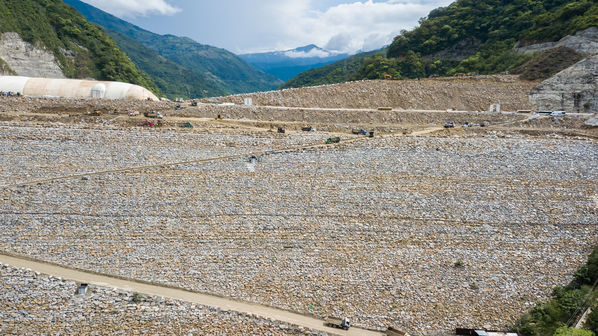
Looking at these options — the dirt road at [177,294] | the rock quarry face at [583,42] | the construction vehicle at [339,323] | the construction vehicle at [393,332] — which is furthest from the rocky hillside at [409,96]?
the construction vehicle at [393,332]

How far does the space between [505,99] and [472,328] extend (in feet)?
91.7

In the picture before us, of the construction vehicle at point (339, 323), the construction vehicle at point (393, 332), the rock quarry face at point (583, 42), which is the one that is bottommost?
the construction vehicle at point (393, 332)

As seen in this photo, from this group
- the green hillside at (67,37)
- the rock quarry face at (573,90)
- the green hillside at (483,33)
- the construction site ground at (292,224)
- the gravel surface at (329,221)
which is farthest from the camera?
the green hillside at (67,37)

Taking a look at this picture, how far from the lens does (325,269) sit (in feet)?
49.4

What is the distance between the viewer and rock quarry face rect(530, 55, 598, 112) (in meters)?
31.8

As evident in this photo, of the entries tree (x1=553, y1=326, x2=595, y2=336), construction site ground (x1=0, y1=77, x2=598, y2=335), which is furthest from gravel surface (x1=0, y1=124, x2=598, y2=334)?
tree (x1=553, y1=326, x2=595, y2=336)

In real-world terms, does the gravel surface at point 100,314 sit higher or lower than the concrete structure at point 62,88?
lower

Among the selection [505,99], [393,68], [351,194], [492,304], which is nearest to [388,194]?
[351,194]

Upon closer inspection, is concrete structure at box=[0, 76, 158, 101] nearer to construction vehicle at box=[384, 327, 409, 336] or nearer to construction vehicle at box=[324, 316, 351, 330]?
construction vehicle at box=[324, 316, 351, 330]

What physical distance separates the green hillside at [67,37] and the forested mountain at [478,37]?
1548 inches

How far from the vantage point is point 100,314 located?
12.6 meters

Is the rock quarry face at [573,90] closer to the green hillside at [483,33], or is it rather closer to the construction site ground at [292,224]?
the green hillside at [483,33]

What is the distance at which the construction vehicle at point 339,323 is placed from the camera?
1343cm

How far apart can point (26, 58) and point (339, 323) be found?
54.2 metres
